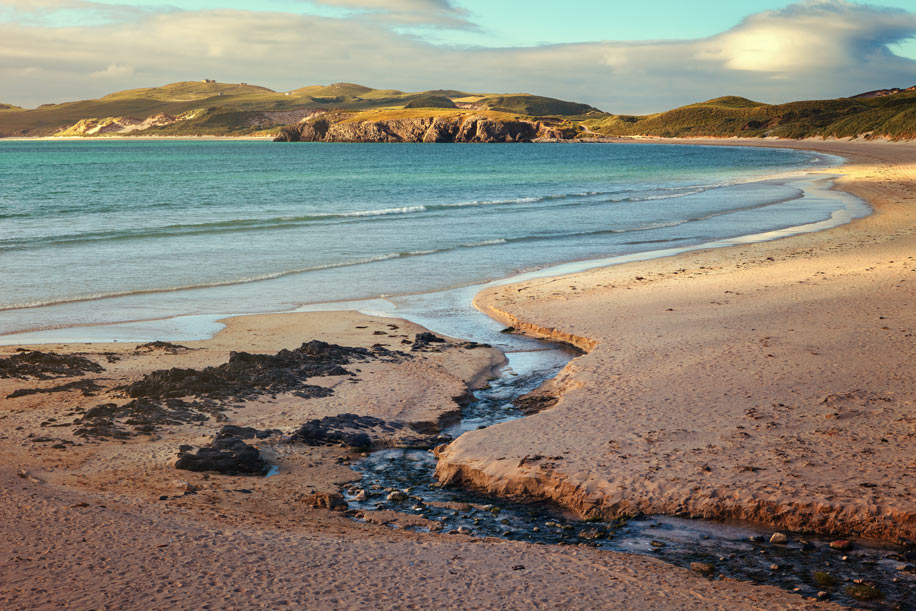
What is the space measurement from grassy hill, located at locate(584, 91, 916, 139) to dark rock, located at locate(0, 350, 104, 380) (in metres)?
94.3

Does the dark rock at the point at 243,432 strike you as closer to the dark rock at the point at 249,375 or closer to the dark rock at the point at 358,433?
the dark rock at the point at 358,433

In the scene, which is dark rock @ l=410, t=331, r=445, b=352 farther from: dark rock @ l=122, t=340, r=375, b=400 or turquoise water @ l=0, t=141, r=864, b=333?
turquoise water @ l=0, t=141, r=864, b=333

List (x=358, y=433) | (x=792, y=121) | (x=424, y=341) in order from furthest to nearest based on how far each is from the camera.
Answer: (x=792, y=121) < (x=424, y=341) < (x=358, y=433)

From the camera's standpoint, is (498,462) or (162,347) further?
(162,347)

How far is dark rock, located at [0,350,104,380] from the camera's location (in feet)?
32.6

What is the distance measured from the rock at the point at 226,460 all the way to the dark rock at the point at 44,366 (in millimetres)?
3750

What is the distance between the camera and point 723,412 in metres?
8.17

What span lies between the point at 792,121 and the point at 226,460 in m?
159

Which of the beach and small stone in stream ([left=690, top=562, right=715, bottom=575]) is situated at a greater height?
the beach

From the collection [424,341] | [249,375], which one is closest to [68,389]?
[249,375]

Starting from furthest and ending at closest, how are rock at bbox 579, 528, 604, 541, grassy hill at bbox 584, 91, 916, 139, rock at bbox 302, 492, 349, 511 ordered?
grassy hill at bbox 584, 91, 916, 139 < rock at bbox 302, 492, 349, 511 < rock at bbox 579, 528, 604, 541

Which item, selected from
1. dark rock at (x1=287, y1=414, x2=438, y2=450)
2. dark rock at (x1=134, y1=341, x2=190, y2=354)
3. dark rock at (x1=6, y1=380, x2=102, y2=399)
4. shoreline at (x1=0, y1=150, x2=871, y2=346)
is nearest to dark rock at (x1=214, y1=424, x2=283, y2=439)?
dark rock at (x1=287, y1=414, x2=438, y2=450)

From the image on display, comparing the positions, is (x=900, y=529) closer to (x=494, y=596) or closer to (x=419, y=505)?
(x=494, y=596)

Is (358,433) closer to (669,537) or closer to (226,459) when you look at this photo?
(226,459)
